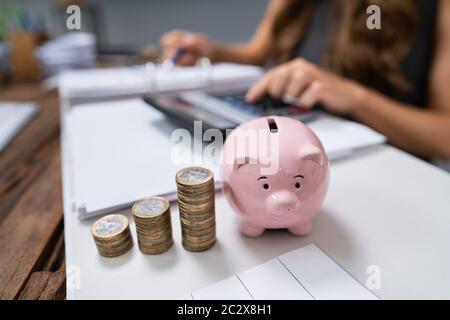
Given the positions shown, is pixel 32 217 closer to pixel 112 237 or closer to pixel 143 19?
pixel 112 237

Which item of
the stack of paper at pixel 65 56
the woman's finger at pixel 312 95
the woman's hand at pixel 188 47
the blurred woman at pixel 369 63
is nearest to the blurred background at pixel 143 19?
the stack of paper at pixel 65 56

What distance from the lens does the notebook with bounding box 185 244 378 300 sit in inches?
8.7

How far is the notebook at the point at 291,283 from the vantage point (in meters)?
0.22

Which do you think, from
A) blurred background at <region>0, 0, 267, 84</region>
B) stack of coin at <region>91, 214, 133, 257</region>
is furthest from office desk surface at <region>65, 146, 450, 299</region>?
blurred background at <region>0, 0, 267, 84</region>

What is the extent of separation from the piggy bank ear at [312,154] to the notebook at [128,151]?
11cm

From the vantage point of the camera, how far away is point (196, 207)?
0.79ft

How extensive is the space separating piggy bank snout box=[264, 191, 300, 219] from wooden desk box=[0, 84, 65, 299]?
0.56ft

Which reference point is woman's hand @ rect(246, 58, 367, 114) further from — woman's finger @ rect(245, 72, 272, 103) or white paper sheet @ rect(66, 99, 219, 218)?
white paper sheet @ rect(66, 99, 219, 218)

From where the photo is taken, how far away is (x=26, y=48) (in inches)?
39.3

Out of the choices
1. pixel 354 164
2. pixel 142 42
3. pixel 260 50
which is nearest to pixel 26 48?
pixel 260 50

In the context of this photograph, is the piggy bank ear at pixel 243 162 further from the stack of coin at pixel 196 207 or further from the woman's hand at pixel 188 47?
the woman's hand at pixel 188 47
